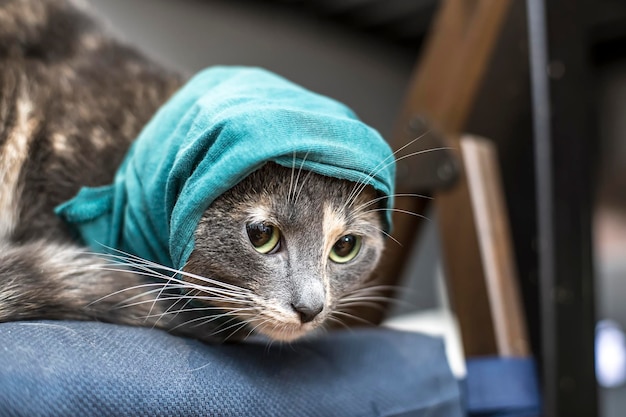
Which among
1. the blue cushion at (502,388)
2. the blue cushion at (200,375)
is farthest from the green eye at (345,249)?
the blue cushion at (502,388)

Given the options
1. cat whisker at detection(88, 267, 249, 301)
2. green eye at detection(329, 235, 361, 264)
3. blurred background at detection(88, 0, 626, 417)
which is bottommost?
cat whisker at detection(88, 267, 249, 301)

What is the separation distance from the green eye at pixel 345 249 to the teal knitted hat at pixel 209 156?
46mm

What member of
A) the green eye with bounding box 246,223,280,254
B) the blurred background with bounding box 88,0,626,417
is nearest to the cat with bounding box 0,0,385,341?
the green eye with bounding box 246,223,280,254

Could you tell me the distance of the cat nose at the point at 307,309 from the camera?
51 centimetres

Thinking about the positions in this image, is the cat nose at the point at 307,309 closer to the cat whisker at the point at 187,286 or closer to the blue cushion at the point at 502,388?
the cat whisker at the point at 187,286

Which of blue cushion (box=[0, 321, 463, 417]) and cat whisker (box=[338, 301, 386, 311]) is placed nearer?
blue cushion (box=[0, 321, 463, 417])

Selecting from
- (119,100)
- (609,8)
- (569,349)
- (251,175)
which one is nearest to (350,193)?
(251,175)

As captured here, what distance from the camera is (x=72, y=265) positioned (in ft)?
1.81

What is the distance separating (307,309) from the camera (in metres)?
0.51

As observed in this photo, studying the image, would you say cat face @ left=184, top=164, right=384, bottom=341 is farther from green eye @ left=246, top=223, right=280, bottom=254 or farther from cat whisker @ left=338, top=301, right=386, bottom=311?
cat whisker @ left=338, top=301, right=386, bottom=311

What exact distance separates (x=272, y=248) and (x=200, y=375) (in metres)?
0.12

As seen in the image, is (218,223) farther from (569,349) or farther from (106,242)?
(569,349)

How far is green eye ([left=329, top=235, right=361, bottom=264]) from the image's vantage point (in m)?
0.58

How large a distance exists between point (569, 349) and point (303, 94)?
0.60 metres
